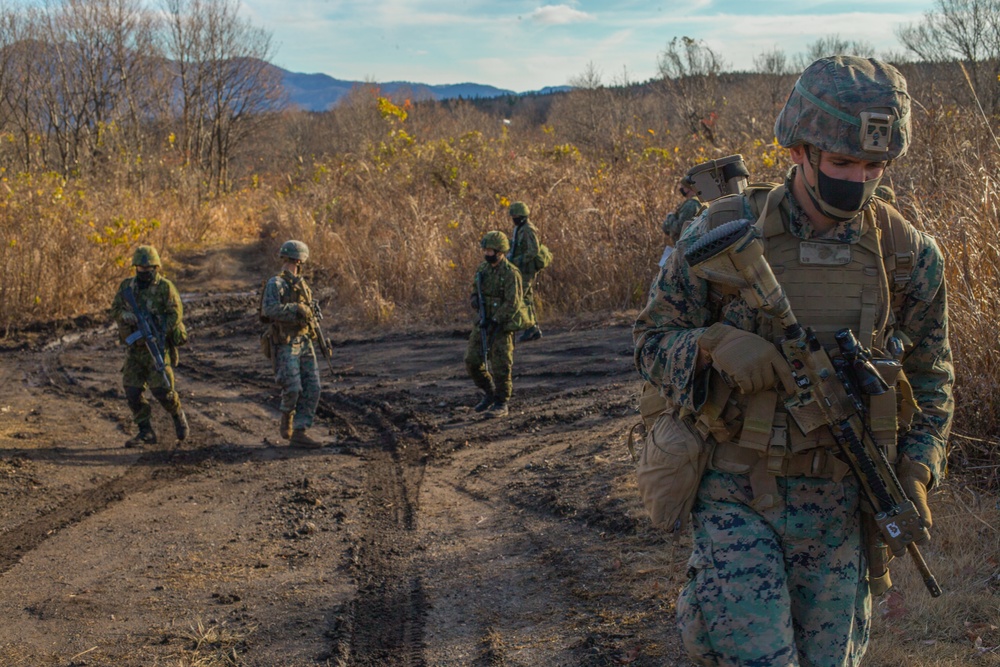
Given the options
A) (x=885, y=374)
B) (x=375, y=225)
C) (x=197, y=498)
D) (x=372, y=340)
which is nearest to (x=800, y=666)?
(x=885, y=374)

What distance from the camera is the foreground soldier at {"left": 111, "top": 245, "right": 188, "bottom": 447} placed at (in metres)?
8.09

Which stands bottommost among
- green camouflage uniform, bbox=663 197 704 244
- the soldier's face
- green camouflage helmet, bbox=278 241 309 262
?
green camouflage helmet, bbox=278 241 309 262

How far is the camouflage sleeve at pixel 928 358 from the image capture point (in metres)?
2.39

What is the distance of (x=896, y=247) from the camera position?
2.36 metres

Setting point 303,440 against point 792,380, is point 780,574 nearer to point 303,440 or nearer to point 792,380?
point 792,380

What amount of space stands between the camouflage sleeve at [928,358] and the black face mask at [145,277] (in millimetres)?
7186

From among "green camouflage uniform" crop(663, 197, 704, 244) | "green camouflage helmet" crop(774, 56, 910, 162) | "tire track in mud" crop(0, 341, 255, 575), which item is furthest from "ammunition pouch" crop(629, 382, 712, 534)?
"green camouflage uniform" crop(663, 197, 704, 244)

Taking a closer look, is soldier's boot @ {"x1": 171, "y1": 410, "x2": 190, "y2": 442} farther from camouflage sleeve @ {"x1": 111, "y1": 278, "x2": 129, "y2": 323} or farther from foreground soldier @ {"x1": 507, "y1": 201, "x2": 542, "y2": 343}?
foreground soldier @ {"x1": 507, "y1": 201, "x2": 542, "y2": 343}

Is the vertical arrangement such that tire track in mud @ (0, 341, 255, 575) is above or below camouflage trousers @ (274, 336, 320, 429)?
below

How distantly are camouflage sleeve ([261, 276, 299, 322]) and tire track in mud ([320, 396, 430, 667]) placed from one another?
1403 millimetres

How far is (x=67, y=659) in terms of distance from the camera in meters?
4.23

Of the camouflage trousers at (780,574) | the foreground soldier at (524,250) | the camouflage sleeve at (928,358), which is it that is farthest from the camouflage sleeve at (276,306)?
the camouflage sleeve at (928,358)

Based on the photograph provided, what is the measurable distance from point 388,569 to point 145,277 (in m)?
4.31

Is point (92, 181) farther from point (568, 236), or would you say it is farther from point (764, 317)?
point (764, 317)
